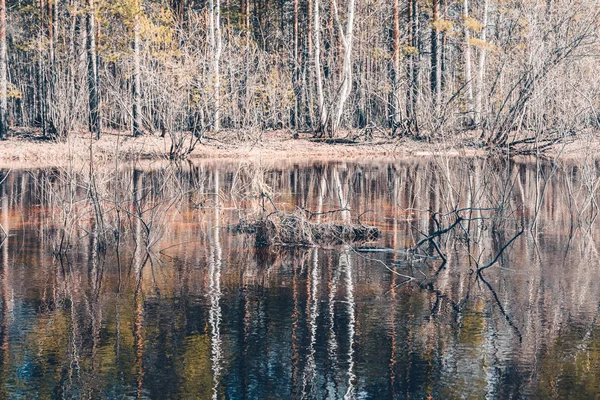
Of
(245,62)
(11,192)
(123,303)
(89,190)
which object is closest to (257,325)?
(123,303)

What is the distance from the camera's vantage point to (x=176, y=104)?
1111 inches

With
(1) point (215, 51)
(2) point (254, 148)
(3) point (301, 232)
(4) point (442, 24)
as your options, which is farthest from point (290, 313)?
(1) point (215, 51)

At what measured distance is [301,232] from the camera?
14.1 m

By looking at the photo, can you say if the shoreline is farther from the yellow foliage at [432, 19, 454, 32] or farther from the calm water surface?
the calm water surface

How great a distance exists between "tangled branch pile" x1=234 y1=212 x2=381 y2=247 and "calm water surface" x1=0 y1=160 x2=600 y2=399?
1.07 feet

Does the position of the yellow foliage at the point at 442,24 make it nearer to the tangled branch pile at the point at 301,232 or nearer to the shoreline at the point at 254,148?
the shoreline at the point at 254,148

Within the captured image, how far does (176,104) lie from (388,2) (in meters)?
A: 23.1

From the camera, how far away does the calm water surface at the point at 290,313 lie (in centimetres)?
730

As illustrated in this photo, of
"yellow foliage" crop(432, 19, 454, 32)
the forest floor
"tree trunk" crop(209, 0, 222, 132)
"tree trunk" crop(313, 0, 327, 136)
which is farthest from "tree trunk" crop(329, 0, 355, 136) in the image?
"tree trunk" crop(209, 0, 222, 132)

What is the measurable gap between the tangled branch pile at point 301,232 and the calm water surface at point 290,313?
33cm

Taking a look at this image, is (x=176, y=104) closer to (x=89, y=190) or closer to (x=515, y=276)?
(x=89, y=190)

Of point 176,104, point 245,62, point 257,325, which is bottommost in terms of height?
point 257,325

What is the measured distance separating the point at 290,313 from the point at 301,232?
15.0 ft

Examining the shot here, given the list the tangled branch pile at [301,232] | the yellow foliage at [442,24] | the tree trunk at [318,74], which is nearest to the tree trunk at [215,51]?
the tree trunk at [318,74]
